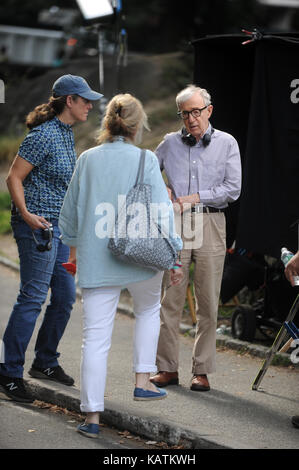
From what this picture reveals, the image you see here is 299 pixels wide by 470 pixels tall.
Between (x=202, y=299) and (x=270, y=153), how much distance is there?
1.44m

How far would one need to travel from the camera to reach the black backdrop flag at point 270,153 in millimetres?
6770

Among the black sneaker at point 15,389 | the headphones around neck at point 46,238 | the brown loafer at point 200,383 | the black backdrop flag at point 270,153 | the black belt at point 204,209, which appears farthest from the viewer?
the black backdrop flag at point 270,153

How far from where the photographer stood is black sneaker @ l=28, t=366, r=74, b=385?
250 inches

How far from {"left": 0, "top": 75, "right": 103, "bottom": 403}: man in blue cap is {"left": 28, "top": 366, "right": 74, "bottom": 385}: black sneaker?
13.5 inches

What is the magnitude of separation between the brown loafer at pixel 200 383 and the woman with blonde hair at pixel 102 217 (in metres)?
1.27

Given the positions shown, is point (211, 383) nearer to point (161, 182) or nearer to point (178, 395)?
point (178, 395)

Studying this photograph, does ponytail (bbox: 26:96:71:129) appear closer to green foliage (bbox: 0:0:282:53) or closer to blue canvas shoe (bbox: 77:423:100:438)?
blue canvas shoe (bbox: 77:423:100:438)

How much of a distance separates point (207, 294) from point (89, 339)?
55.9 inches

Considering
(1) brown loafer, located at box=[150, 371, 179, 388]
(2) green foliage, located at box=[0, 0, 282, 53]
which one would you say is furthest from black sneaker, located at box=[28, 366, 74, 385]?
(2) green foliage, located at box=[0, 0, 282, 53]

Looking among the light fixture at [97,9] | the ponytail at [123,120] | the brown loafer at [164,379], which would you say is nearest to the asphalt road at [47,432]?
the brown loafer at [164,379]

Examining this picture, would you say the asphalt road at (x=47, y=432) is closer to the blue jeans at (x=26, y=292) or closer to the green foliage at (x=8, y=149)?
the blue jeans at (x=26, y=292)

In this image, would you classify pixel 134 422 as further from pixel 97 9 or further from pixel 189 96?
pixel 97 9

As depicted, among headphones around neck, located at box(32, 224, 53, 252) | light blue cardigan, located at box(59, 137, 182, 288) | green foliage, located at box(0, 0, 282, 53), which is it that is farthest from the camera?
green foliage, located at box(0, 0, 282, 53)

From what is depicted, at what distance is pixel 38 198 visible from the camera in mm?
5965
